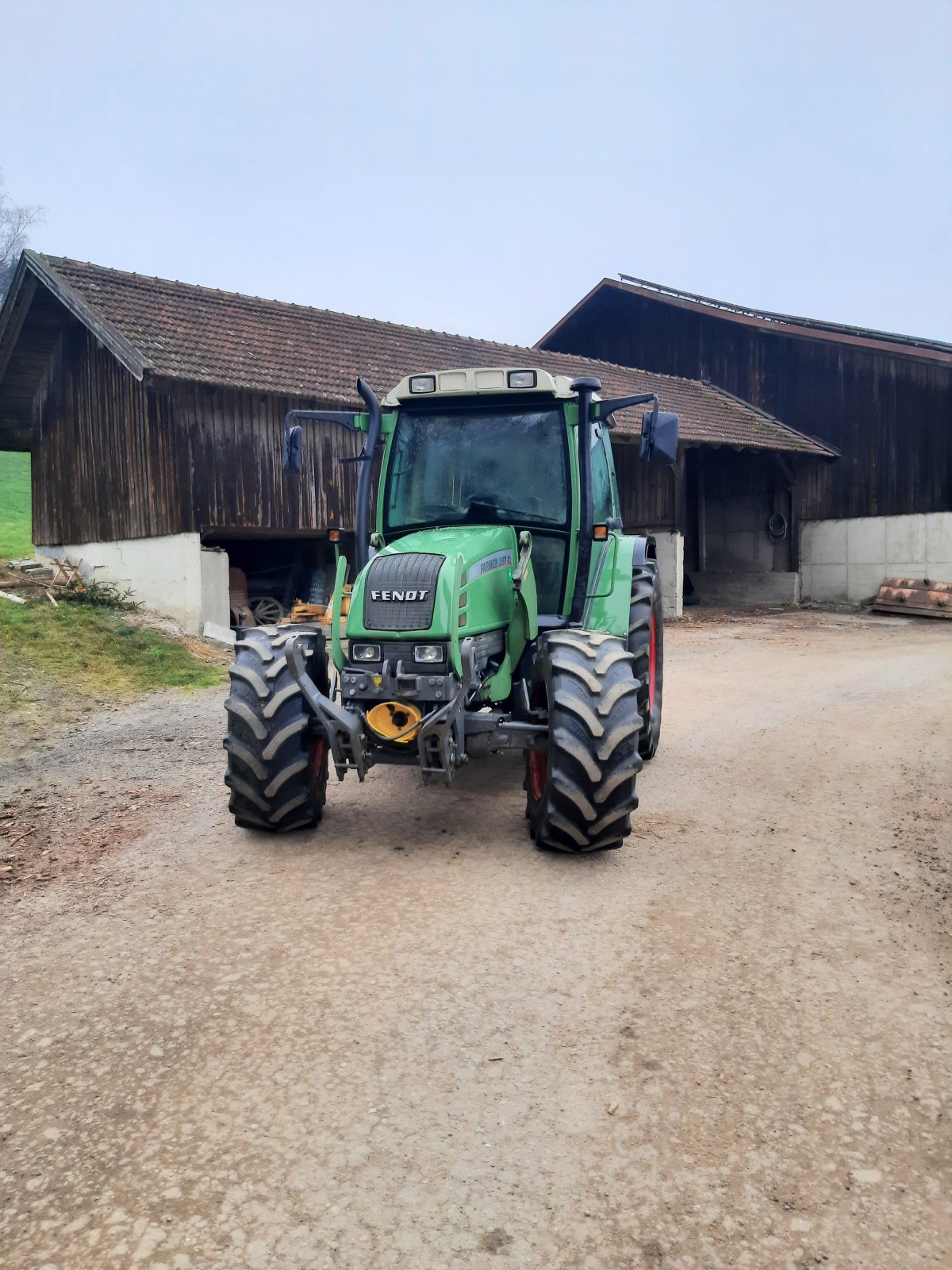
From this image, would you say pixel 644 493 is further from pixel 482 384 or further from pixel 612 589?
pixel 482 384

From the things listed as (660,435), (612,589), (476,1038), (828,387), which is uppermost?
(828,387)

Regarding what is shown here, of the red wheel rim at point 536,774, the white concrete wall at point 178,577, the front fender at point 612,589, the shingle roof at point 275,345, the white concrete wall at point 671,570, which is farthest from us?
the white concrete wall at point 671,570

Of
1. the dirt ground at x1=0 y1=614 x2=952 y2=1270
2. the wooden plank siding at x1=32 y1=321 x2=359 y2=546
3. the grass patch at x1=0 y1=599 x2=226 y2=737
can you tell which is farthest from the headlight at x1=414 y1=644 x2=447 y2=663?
the wooden plank siding at x1=32 y1=321 x2=359 y2=546

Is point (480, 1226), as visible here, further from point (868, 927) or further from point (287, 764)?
point (287, 764)

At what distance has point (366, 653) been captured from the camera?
4.98m

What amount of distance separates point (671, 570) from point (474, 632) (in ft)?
52.8

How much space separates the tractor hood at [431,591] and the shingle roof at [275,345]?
9.73 m

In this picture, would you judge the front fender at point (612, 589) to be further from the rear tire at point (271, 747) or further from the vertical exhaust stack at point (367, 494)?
the rear tire at point (271, 747)

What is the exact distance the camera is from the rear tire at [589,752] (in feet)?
15.2

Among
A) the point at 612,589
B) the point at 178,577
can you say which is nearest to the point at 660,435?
the point at 612,589

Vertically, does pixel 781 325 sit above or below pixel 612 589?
above

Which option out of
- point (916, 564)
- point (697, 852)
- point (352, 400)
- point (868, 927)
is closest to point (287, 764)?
point (697, 852)

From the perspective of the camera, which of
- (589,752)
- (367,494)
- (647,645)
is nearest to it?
(589,752)

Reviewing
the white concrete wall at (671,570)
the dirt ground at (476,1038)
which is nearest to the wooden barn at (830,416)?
the white concrete wall at (671,570)
